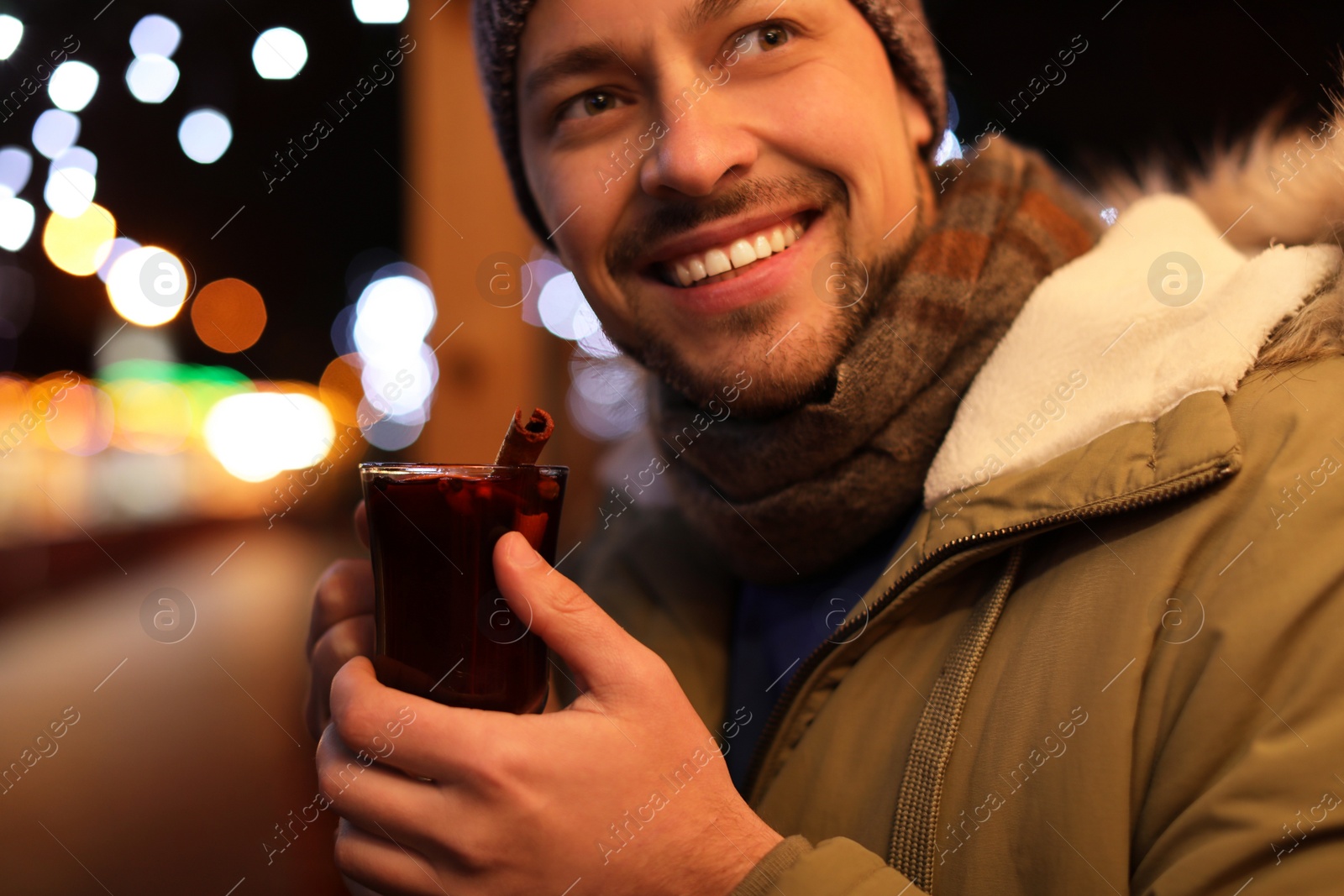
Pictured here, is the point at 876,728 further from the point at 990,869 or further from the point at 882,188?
the point at 882,188

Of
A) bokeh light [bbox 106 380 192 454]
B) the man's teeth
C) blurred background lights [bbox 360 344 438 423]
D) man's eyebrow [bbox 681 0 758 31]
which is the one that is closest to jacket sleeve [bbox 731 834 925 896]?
the man's teeth

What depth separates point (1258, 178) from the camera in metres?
1.04

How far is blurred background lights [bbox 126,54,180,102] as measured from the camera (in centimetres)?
247

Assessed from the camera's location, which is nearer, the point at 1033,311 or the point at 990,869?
the point at 990,869

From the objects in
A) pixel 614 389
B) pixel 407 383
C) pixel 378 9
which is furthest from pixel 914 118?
pixel 378 9

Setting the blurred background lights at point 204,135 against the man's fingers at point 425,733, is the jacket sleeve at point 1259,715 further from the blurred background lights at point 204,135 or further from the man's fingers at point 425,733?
the blurred background lights at point 204,135

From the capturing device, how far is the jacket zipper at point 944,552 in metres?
0.80

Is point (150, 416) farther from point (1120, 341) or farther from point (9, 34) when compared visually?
point (1120, 341)

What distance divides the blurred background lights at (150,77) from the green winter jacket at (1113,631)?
2694 millimetres

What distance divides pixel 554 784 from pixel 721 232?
31.4 inches

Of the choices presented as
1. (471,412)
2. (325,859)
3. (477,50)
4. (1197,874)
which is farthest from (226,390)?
(1197,874)

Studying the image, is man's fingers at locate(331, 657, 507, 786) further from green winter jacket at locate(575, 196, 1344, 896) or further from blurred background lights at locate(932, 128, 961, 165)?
blurred background lights at locate(932, 128, 961, 165)

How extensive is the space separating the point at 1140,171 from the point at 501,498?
1.14 meters

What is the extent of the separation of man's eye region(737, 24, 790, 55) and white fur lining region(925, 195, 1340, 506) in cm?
54
